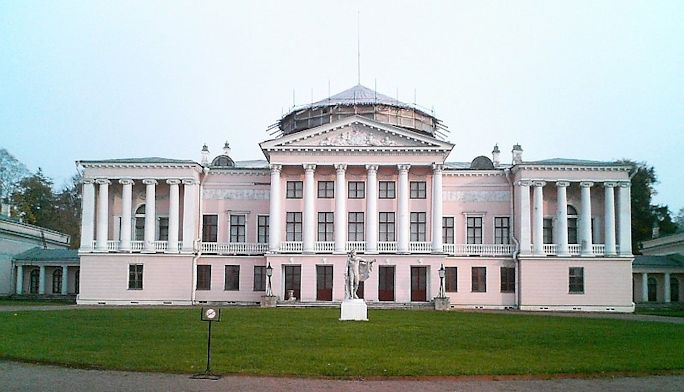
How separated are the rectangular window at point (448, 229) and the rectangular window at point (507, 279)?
14.0ft

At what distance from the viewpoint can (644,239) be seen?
71.2m

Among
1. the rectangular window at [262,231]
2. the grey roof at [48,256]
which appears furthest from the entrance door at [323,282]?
the grey roof at [48,256]

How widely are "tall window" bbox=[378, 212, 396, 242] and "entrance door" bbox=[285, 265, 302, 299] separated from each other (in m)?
6.23

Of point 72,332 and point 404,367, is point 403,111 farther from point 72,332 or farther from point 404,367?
point 404,367

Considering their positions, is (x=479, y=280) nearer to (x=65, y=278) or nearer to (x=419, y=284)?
(x=419, y=284)

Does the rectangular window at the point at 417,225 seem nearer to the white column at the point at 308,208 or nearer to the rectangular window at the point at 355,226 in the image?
the rectangular window at the point at 355,226

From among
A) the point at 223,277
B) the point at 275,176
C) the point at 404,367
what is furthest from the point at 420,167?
the point at 404,367

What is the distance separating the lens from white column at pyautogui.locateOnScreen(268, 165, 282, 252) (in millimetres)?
49531

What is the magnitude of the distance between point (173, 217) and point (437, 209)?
18269 millimetres

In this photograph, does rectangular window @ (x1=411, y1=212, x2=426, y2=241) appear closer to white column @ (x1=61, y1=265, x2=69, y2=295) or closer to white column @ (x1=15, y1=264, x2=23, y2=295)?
white column @ (x1=61, y1=265, x2=69, y2=295)

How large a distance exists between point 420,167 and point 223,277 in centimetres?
1588

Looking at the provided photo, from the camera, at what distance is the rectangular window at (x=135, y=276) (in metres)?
49.6

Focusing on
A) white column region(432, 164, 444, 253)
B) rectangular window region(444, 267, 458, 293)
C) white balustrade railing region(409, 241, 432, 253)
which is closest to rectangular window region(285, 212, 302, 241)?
white balustrade railing region(409, 241, 432, 253)

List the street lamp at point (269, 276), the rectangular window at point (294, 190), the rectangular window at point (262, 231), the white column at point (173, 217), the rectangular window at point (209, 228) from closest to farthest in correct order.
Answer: the street lamp at point (269, 276), the white column at point (173, 217), the rectangular window at point (294, 190), the rectangular window at point (209, 228), the rectangular window at point (262, 231)
